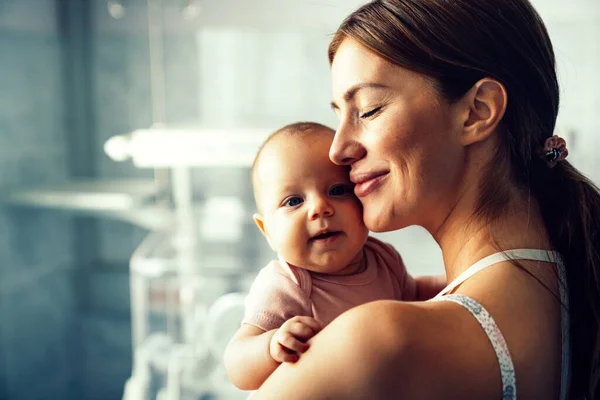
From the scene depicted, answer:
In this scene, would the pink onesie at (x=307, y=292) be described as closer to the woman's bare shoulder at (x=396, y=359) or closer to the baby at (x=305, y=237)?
the baby at (x=305, y=237)

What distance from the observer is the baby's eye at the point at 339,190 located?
882 mm

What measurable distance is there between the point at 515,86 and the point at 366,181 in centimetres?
21

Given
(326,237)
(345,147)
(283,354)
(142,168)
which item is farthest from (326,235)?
(142,168)

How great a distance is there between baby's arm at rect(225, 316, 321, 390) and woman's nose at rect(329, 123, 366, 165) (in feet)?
0.73

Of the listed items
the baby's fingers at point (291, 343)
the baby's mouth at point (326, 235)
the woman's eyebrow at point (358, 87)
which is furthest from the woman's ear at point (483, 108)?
the baby's fingers at point (291, 343)

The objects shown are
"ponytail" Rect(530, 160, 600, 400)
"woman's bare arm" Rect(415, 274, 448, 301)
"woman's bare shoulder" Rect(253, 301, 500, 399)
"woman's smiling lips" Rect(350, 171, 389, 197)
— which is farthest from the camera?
"woman's bare arm" Rect(415, 274, 448, 301)

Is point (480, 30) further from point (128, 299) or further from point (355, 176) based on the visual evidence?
point (128, 299)

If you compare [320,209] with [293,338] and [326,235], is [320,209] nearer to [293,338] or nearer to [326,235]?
[326,235]

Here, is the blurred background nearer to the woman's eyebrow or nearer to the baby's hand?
the woman's eyebrow

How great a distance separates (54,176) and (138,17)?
0.67 metres

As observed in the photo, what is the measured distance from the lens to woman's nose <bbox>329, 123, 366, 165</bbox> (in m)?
0.83

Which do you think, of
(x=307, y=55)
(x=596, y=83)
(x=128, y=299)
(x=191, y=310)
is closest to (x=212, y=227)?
(x=191, y=310)

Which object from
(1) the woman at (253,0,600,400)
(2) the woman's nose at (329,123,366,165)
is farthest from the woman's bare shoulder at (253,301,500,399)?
(2) the woman's nose at (329,123,366,165)

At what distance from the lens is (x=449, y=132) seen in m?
0.79
